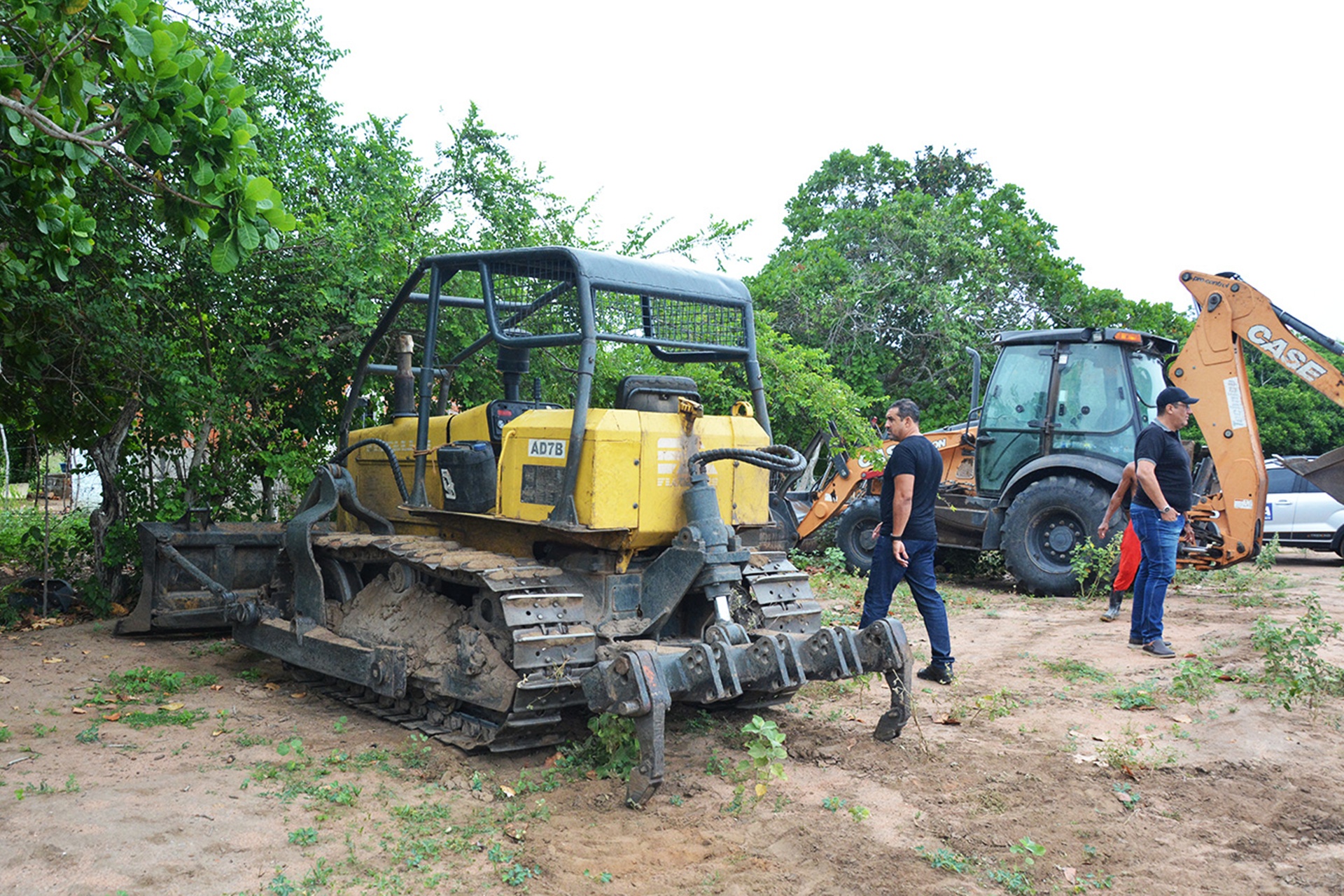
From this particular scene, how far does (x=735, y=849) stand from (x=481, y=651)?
5.76 feet

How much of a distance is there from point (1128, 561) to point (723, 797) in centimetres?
519

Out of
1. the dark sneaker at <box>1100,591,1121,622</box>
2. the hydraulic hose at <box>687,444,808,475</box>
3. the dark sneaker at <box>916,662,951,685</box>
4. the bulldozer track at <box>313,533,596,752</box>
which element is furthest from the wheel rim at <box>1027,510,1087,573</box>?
the bulldozer track at <box>313,533,596,752</box>

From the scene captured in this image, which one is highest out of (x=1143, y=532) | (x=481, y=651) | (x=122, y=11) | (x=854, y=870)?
(x=122, y=11)

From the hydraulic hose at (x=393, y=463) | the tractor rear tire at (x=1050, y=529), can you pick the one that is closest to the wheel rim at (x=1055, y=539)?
the tractor rear tire at (x=1050, y=529)

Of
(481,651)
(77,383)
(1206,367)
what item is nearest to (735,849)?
(481,651)

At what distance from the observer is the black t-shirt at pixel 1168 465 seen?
7.23 metres

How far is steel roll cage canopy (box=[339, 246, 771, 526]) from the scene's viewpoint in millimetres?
5086

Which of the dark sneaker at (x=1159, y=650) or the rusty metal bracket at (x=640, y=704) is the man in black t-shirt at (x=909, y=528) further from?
the rusty metal bracket at (x=640, y=704)

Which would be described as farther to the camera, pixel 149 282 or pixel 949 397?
pixel 949 397

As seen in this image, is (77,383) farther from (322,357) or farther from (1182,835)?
(1182,835)

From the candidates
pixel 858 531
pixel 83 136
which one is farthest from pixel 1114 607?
pixel 83 136

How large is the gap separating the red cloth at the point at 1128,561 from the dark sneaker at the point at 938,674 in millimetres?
2698

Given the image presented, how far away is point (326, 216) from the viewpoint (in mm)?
9273

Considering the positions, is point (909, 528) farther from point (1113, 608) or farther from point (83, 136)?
point (83, 136)
